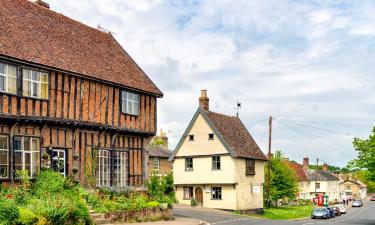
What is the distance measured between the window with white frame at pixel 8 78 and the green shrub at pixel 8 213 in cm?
645

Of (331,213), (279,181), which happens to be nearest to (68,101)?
(331,213)

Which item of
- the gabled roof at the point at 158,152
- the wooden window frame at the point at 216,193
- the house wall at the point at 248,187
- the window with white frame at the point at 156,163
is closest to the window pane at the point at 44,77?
the house wall at the point at 248,187

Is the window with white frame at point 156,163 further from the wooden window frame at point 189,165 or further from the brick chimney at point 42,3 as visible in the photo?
the brick chimney at point 42,3

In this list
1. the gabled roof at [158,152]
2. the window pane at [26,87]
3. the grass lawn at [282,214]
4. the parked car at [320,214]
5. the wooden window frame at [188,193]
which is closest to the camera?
the window pane at [26,87]

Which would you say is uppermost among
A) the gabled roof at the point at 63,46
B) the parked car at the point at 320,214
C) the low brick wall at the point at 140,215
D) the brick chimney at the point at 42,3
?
the brick chimney at the point at 42,3

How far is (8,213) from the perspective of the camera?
18.5 metres

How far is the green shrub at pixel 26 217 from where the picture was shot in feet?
61.9

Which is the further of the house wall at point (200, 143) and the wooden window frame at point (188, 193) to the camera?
the wooden window frame at point (188, 193)

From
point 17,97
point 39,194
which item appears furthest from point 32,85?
point 39,194

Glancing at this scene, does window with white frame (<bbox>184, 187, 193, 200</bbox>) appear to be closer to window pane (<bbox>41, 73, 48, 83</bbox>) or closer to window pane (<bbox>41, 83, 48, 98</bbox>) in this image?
window pane (<bbox>41, 83, 48, 98</bbox>)

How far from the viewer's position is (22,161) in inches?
950

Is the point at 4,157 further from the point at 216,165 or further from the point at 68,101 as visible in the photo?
the point at 216,165

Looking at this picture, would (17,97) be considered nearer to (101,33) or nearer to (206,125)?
(101,33)

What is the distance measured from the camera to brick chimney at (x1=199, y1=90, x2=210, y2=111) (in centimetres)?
5069
